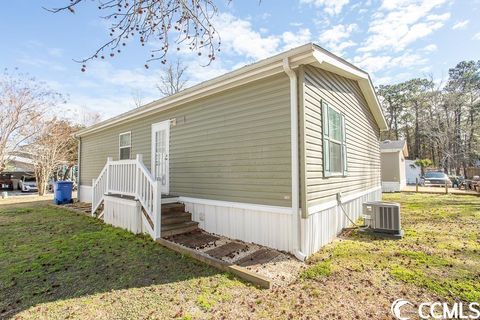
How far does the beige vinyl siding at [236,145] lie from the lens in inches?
188

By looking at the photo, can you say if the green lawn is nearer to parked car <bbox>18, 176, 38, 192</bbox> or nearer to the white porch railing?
the white porch railing

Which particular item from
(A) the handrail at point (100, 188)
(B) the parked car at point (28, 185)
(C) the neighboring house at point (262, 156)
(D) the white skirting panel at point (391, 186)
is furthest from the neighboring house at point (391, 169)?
(B) the parked car at point (28, 185)

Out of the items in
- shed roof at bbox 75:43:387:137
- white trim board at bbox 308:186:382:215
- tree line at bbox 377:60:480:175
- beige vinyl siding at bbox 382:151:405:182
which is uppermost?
tree line at bbox 377:60:480:175

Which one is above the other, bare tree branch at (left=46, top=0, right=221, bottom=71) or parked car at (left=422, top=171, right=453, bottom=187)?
bare tree branch at (left=46, top=0, right=221, bottom=71)

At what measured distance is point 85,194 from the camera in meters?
12.0

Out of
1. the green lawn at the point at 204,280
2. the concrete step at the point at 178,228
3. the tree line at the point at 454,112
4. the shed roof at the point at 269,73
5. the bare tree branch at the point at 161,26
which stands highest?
the tree line at the point at 454,112

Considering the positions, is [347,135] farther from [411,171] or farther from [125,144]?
[411,171]

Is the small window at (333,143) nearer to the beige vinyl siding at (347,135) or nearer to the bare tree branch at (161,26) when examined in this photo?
the beige vinyl siding at (347,135)

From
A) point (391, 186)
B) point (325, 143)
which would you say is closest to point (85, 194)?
point (325, 143)

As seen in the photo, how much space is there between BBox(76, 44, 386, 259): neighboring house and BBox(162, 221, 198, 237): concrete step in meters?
0.06

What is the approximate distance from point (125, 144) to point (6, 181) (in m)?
19.9

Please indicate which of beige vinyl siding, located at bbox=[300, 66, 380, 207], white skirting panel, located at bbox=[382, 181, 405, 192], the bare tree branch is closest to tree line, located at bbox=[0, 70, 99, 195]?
the bare tree branch

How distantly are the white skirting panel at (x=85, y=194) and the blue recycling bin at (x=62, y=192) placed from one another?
685 millimetres

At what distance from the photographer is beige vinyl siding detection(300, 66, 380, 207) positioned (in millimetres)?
4656
